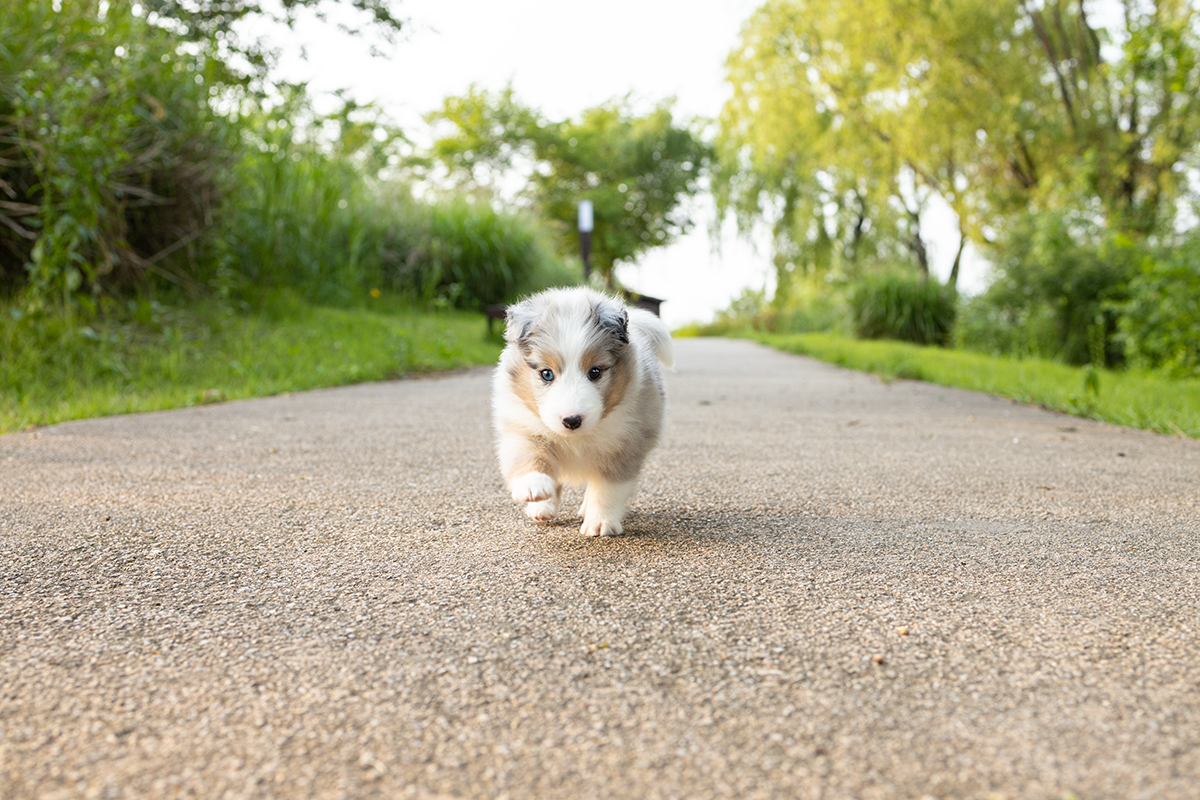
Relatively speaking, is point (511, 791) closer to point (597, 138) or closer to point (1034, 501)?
point (1034, 501)

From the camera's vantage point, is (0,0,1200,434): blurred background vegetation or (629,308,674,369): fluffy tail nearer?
(629,308,674,369): fluffy tail

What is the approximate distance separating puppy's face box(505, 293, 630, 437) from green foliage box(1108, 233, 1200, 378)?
21.6 ft

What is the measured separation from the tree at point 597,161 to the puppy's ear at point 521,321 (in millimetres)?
27750

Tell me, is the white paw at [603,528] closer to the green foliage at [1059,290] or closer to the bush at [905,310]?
the green foliage at [1059,290]

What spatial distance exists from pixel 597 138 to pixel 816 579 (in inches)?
1331

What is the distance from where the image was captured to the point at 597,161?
1325 inches

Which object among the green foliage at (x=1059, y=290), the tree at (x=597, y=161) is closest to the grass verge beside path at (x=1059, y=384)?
the green foliage at (x=1059, y=290)

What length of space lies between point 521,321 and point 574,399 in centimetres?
45

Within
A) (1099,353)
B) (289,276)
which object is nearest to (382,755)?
(289,276)

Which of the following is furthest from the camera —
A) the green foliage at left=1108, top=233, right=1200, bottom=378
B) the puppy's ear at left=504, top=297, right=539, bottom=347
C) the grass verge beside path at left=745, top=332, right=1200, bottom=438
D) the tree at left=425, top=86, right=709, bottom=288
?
the tree at left=425, top=86, right=709, bottom=288

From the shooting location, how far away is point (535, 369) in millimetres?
2682

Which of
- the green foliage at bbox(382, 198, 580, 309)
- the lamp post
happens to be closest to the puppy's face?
the green foliage at bbox(382, 198, 580, 309)

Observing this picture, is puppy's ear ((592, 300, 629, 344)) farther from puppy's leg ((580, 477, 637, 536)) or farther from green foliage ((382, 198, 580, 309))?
green foliage ((382, 198, 580, 309))

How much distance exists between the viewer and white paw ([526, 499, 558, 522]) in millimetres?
2759
